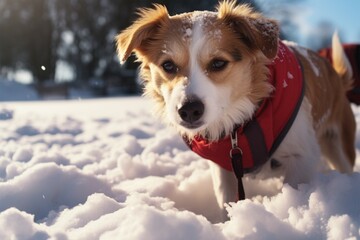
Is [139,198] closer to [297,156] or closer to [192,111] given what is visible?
[192,111]

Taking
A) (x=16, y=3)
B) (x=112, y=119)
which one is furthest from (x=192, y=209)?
(x=16, y=3)

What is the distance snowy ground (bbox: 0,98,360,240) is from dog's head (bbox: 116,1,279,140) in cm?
50

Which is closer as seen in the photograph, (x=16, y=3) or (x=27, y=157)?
(x=27, y=157)

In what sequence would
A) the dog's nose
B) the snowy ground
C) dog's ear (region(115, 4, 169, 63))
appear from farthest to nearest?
dog's ear (region(115, 4, 169, 63)) < the dog's nose < the snowy ground

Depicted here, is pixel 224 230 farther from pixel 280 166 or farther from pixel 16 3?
pixel 16 3

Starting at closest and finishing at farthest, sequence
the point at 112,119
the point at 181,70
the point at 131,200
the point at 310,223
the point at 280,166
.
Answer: the point at 310,223 → the point at 131,200 → the point at 181,70 → the point at 280,166 → the point at 112,119

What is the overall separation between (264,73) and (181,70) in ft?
1.74

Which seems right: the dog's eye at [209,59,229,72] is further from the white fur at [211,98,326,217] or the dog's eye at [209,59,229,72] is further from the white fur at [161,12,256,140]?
the white fur at [211,98,326,217]

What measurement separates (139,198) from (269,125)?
0.85m

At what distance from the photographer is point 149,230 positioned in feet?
5.50

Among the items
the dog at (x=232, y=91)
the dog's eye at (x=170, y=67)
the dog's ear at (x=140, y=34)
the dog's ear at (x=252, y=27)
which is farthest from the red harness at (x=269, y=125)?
the dog's ear at (x=140, y=34)

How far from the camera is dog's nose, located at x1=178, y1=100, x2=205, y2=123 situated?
89.9 inches

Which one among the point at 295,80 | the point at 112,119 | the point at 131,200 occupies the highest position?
the point at 295,80

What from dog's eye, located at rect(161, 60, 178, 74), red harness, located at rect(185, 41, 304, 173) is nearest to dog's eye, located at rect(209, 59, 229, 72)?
dog's eye, located at rect(161, 60, 178, 74)
